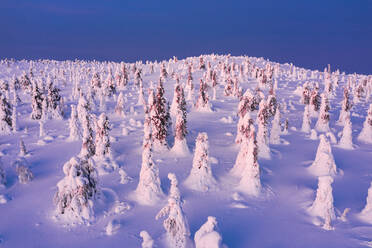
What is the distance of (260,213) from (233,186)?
2.85 meters

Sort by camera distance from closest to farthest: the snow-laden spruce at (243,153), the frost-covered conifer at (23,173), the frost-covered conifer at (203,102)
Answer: the frost-covered conifer at (23,173), the snow-laden spruce at (243,153), the frost-covered conifer at (203,102)

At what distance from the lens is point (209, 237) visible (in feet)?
33.2

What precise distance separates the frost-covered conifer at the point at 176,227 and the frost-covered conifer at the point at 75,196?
4.24 meters

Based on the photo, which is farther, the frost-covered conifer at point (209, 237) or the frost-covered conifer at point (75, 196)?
the frost-covered conifer at point (75, 196)

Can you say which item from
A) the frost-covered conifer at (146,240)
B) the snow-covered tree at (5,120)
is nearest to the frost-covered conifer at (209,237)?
the frost-covered conifer at (146,240)

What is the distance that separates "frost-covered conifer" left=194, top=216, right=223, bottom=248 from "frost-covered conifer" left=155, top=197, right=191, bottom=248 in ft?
1.74

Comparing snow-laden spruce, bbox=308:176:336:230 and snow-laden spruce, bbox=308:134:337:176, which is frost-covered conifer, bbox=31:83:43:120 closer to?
snow-laden spruce, bbox=308:134:337:176

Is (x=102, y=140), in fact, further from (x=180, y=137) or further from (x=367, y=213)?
(x=367, y=213)

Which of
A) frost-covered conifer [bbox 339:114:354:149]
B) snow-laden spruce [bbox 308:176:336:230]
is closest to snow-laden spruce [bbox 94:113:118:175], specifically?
snow-laden spruce [bbox 308:176:336:230]

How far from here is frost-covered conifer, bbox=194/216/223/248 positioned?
33.0ft

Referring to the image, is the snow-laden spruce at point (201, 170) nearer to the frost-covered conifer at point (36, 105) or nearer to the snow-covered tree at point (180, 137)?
the snow-covered tree at point (180, 137)

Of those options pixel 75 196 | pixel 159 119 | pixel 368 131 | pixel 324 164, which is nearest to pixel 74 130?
pixel 159 119

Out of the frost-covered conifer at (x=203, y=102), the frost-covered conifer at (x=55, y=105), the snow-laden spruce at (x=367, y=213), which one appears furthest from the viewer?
the frost-covered conifer at (x=203, y=102)

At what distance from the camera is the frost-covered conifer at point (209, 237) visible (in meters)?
10.0
